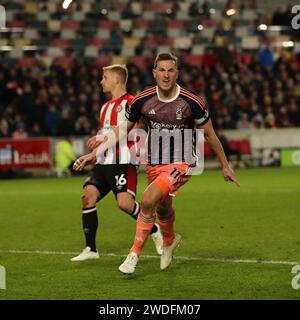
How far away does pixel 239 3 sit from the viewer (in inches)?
1347

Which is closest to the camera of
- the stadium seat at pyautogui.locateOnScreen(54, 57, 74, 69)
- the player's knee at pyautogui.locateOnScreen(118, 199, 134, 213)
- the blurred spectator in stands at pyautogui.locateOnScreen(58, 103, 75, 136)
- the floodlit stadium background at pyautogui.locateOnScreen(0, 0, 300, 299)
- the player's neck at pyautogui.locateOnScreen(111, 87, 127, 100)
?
the floodlit stadium background at pyautogui.locateOnScreen(0, 0, 300, 299)

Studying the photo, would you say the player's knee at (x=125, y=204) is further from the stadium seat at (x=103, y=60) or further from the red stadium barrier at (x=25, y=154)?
the stadium seat at (x=103, y=60)

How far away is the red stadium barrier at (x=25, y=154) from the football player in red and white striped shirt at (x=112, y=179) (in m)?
14.5

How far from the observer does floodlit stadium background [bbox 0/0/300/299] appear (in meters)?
8.78

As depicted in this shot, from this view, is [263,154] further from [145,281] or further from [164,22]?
[145,281]

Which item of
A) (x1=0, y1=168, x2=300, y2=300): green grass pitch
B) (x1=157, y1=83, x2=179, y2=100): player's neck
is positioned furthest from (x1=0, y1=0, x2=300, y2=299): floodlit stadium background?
(x1=157, y1=83, x2=179, y2=100): player's neck

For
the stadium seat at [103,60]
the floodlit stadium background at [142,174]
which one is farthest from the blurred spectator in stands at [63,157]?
the stadium seat at [103,60]

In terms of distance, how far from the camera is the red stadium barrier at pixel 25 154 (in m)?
24.5

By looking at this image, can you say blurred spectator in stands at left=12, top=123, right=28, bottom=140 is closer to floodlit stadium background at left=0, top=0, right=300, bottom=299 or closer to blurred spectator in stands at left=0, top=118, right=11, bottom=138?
floodlit stadium background at left=0, top=0, right=300, bottom=299

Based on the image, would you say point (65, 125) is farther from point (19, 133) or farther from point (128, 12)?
point (128, 12)

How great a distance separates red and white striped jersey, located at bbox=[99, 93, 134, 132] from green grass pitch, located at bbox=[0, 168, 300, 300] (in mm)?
1431

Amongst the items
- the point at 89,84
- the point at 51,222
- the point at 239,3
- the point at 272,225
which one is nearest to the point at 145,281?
the point at 272,225

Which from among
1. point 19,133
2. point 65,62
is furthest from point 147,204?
point 65,62
